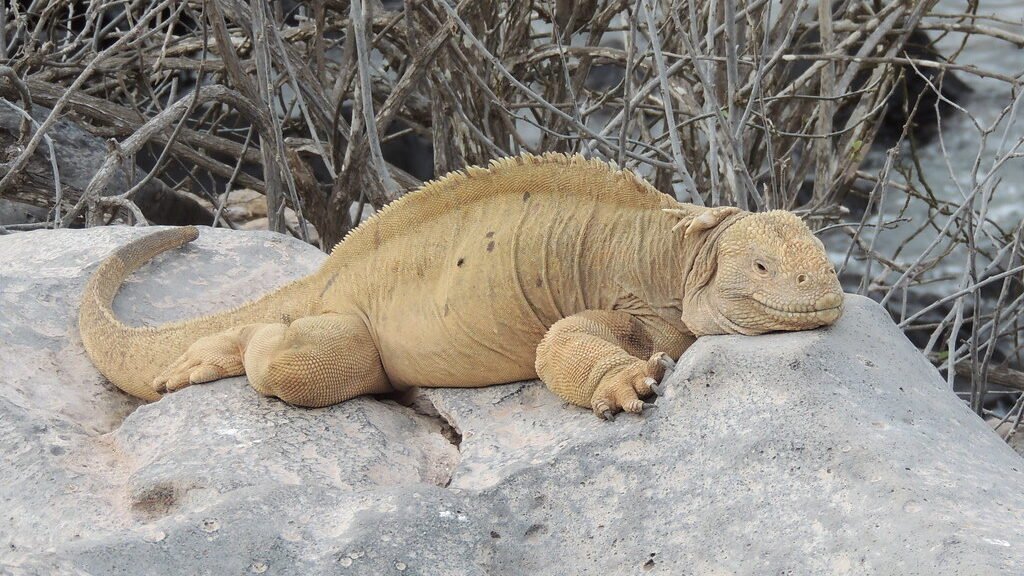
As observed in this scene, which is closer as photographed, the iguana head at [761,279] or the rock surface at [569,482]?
the rock surface at [569,482]

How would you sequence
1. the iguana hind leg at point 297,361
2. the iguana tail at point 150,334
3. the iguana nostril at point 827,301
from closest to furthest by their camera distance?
the iguana nostril at point 827,301
the iguana hind leg at point 297,361
the iguana tail at point 150,334

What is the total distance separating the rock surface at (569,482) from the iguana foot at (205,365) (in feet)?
0.65

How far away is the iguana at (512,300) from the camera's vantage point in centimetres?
348

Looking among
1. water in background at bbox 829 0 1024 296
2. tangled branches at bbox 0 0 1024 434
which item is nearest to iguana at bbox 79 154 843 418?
tangled branches at bbox 0 0 1024 434

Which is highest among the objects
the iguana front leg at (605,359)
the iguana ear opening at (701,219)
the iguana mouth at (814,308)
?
the iguana ear opening at (701,219)

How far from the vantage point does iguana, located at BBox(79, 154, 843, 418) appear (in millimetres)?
3477

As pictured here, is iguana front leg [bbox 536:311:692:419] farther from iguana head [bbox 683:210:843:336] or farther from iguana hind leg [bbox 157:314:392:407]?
iguana hind leg [bbox 157:314:392:407]

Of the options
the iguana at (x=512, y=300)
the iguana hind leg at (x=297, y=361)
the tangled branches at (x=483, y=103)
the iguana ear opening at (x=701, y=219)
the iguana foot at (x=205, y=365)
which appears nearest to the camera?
the iguana at (x=512, y=300)

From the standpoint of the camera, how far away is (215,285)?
16.9 ft

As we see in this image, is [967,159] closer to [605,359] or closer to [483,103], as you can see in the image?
[483,103]

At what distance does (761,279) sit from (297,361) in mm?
1619

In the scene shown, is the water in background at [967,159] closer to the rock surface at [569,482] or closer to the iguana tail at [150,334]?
the iguana tail at [150,334]

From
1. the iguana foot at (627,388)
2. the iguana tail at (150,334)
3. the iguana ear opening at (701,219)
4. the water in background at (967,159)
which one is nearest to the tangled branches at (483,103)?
the iguana tail at (150,334)

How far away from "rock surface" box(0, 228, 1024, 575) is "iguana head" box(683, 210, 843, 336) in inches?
3.0
